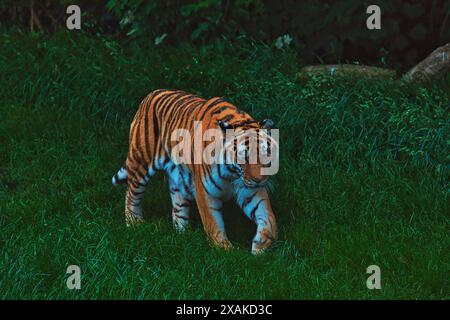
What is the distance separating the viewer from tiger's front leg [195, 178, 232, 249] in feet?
19.1

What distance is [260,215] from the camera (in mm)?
5883

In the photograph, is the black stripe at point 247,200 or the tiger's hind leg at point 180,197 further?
the tiger's hind leg at point 180,197

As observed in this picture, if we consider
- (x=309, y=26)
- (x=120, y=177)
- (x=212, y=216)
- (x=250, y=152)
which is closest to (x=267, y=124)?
(x=250, y=152)

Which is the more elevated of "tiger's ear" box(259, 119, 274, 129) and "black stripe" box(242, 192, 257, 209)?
"tiger's ear" box(259, 119, 274, 129)

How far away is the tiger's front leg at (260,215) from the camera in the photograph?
5.80m

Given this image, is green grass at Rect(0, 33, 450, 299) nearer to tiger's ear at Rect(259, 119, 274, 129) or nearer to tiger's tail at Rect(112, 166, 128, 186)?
tiger's tail at Rect(112, 166, 128, 186)

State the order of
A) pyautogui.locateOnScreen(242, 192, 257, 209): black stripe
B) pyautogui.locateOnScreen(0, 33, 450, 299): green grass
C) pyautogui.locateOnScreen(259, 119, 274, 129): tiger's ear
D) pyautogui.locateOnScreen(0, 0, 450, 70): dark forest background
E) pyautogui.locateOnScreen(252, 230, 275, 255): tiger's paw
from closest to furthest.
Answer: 1. pyautogui.locateOnScreen(0, 33, 450, 299): green grass
2. pyautogui.locateOnScreen(259, 119, 274, 129): tiger's ear
3. pyautogui.locateOnScreen(252, 230, 275, 255): tiger's paw
4. pyautogui.locateOnScreen(242, 192, 257, 209): black stripe
5. pyautogui.locateOnScreen(0, 0, 450, 70): dark forest background

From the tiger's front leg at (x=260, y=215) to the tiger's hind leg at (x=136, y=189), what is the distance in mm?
721

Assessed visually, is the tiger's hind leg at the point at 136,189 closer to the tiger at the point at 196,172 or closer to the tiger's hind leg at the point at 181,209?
the tiger at the point at 196,172

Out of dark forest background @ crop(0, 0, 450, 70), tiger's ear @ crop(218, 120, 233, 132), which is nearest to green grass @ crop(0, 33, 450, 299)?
dark forest background @ crop(0, 0, 450, 70)

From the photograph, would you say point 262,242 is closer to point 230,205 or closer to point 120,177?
point 230,205

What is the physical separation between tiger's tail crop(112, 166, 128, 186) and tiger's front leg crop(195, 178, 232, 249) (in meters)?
0.76

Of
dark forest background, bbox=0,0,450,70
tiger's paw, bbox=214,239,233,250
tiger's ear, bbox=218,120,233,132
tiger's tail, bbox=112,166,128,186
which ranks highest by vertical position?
dark forest background, bbox=0,0,450,70

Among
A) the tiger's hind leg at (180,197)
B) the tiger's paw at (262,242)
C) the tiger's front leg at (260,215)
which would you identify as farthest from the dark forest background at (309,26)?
the tiger's paw at (262,242)
